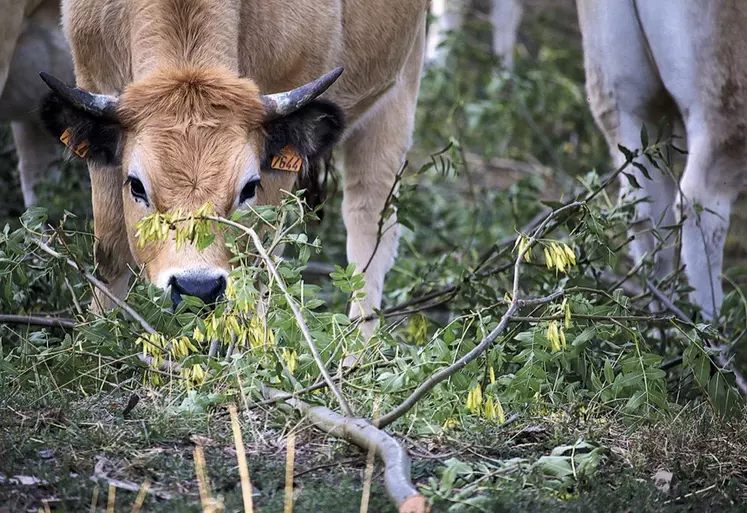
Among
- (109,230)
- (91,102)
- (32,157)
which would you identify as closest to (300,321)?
(91,102)

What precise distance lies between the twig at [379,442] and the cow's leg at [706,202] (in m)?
2.85

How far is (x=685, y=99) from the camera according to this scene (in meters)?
6.23

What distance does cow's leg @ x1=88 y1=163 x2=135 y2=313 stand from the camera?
5582 millimetres

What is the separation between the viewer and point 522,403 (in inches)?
176

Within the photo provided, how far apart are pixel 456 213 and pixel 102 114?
4577 mm

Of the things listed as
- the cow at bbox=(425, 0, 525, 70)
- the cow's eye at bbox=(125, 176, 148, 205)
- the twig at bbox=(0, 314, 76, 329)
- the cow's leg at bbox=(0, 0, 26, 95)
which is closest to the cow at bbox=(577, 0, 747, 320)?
the cow's eye at bbox=(125, 176, 148, 205)

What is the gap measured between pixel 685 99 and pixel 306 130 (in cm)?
222

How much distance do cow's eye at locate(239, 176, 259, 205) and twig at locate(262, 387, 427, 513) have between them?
108 centimetres

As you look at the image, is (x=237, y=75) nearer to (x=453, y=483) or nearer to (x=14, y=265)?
(x=14, y=265)

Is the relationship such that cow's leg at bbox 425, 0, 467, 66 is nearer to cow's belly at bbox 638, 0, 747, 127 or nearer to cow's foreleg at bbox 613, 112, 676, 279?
cow's foreleg at bbox 613, 112, 676, 279

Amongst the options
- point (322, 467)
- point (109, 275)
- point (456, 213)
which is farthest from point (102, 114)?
point (456, 213)

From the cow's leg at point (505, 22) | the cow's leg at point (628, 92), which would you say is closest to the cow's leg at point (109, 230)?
the cow's leg at point (628, 92)

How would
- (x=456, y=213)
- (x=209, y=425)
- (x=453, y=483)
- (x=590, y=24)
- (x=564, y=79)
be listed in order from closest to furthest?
1. (x=453, y=483)
2. (x=209, y=425)
3. (x=590, y=24)
4. (x=456, y=213)
5. (x=564, y=79)

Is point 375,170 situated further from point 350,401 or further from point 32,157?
point 350,401
